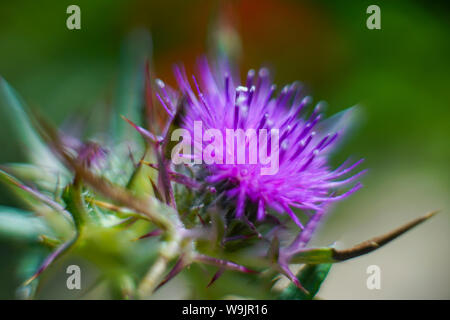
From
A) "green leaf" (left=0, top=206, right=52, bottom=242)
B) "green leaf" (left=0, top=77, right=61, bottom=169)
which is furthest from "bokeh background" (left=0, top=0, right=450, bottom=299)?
"green leaf" (left=0, top=206, right=52, bottom=242)

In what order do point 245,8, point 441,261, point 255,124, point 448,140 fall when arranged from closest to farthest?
point 255,124 < point 441,261 < point 448,140 < point 245,8

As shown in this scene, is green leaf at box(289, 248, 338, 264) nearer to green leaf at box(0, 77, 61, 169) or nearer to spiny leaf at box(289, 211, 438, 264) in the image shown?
spiny leaf at box(289, 211, 438, 264)

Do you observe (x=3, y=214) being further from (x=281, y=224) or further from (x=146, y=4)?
(x=146, y=4)

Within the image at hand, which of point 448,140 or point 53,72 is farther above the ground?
point 53,72

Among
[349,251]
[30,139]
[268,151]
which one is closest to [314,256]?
[349,251]

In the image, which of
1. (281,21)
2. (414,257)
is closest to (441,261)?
(414,257)

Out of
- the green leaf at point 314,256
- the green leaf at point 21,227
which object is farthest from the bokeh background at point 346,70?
the green leaf at point 314,256

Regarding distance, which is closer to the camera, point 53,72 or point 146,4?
point 53,72
